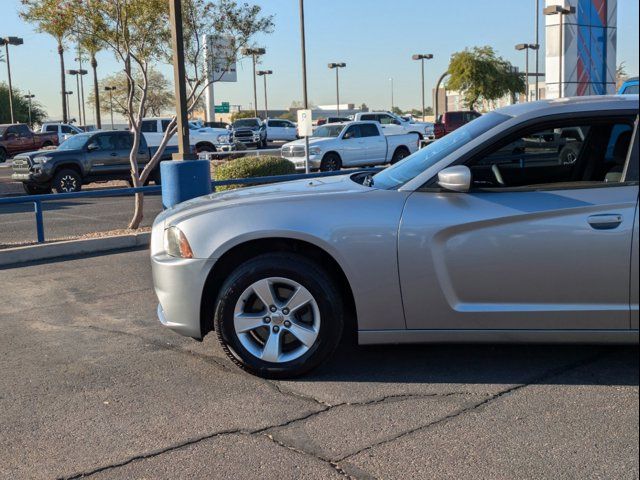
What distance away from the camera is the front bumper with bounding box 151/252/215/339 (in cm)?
464

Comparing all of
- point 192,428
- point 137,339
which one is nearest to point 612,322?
point 192,428

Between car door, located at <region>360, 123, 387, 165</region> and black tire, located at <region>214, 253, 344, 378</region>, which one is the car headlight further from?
car door, located at <region>360, 123, 387, 165</region>

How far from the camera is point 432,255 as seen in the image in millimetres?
4395

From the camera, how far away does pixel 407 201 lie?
4.52 m

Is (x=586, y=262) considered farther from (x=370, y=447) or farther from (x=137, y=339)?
(x=137, y=339)

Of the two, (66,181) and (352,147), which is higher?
(352,147)

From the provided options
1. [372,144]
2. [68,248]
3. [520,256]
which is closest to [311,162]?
[372,144]

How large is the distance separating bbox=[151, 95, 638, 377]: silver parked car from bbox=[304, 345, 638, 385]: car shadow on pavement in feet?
0.98

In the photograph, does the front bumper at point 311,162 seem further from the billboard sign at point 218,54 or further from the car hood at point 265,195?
the car hood at point 265,195

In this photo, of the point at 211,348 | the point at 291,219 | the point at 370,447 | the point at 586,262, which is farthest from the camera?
the point at 211,348

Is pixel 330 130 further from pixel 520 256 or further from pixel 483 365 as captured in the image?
pixel 520 256

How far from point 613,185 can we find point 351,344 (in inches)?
85.1

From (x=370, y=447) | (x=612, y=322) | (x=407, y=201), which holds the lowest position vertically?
(x=370, y=447)

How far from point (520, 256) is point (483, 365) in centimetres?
92
